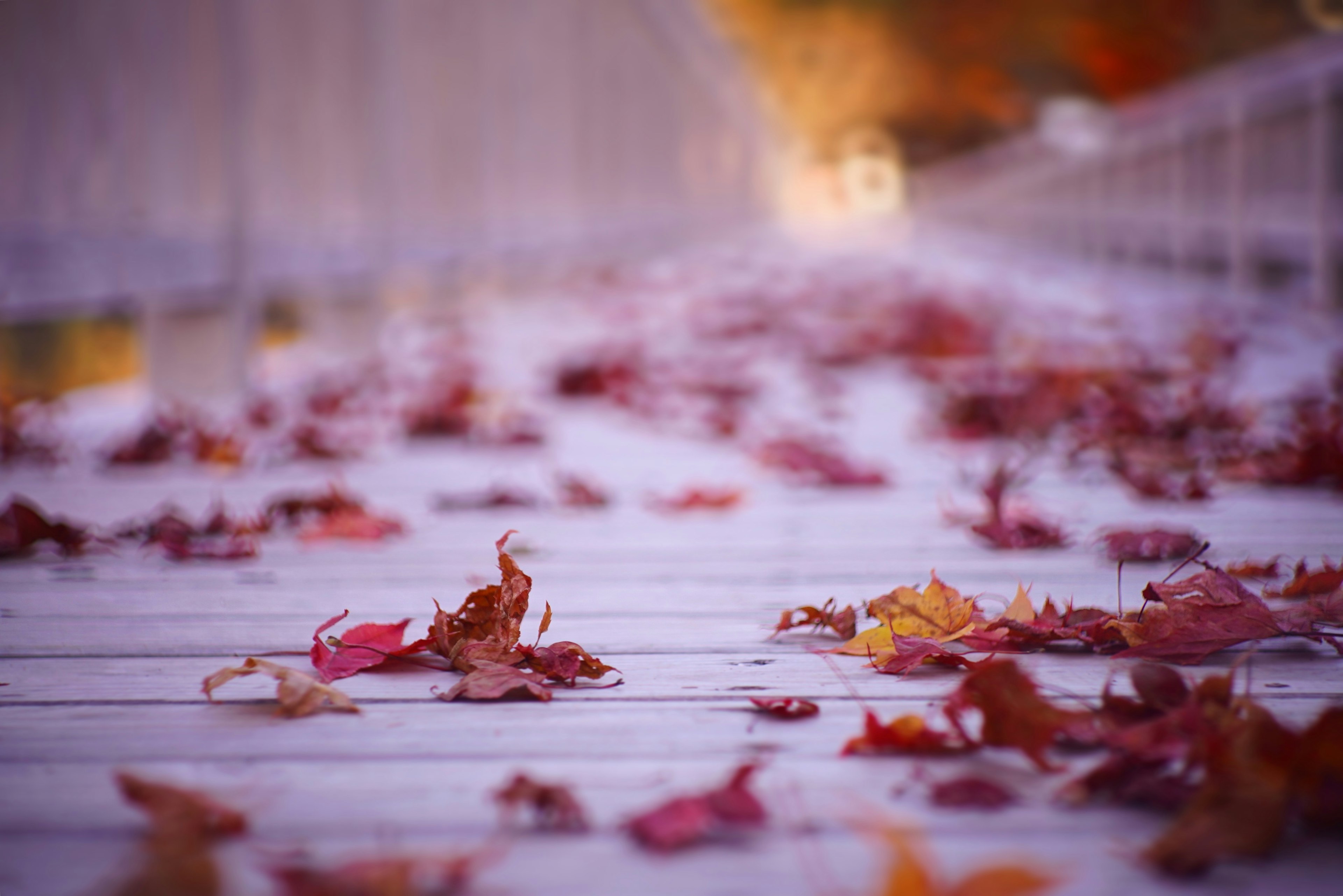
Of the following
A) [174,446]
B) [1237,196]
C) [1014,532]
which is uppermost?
[1237,196]

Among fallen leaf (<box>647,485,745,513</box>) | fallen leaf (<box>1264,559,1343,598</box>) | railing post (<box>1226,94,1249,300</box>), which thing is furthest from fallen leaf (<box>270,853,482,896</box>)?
railing post (<box>1226,94,1249,300</box>)

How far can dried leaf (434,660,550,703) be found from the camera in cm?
104

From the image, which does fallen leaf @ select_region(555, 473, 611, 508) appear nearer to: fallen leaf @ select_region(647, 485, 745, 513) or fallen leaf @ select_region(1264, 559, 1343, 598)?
fallen leaf @ select_region(647, 485, 745, 513)

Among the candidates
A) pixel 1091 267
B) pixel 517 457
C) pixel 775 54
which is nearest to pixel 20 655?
pixel 517 457

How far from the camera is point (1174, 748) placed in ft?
2.73

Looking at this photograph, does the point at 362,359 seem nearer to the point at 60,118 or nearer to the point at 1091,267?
the point at 60,118

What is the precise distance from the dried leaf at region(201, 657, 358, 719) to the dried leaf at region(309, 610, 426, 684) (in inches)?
3.1

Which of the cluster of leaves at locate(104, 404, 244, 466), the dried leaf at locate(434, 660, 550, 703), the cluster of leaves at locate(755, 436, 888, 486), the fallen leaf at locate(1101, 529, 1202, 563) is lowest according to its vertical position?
the dried leaf at locate(434, 660, 550, 703)

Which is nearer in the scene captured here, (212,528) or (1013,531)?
(1013,531)

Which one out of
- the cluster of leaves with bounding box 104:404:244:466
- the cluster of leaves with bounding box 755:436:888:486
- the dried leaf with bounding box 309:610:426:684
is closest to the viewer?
the dried leaf with bounding box 309:610:426:684

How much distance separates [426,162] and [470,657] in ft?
19.6

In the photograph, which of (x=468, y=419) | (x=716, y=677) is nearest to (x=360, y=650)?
(x=716, y=677)

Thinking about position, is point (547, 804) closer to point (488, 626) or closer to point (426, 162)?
point (488, 626)

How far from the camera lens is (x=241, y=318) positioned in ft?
12.2
